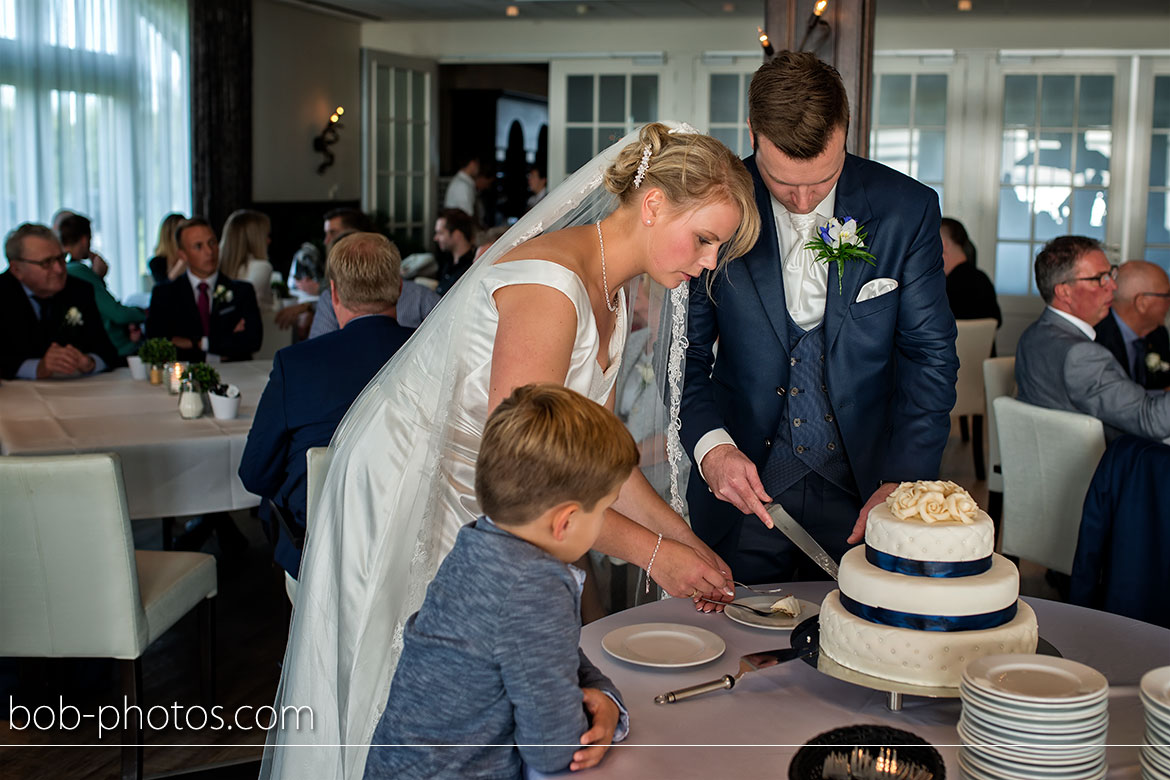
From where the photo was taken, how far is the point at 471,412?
2.16 metres

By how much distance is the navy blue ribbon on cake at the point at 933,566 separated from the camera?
152cm

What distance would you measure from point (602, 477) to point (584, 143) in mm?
10410

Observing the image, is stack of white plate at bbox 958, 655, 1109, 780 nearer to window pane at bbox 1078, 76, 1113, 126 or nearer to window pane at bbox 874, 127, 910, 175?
window pane at bbox 874, 127, 910, 175

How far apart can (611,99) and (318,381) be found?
8.65m

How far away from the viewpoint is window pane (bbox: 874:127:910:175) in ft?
34.8

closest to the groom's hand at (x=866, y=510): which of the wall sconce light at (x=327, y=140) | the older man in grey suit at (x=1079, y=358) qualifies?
the older man in grey suit at (x=1079, y=358)

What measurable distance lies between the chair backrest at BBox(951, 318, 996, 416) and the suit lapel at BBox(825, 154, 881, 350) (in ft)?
14.6

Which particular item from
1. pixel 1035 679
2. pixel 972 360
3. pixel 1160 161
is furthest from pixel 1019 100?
pixel 1035 679

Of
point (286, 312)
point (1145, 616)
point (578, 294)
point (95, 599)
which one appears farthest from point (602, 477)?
point (286, 312)

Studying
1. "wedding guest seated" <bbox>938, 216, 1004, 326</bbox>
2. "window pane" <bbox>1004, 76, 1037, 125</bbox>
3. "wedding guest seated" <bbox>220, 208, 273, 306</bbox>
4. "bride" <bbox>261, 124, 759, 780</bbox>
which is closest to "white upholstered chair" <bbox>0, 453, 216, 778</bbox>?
"bride" <bbox>261, 124, 759, 780</bbox>

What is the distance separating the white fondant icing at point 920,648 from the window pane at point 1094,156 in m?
9.81

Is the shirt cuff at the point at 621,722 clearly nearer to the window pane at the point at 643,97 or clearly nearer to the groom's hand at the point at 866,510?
the groom's hand at the point at 866,510

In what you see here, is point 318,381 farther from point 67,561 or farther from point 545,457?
point 545,457

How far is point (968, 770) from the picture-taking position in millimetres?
1354
